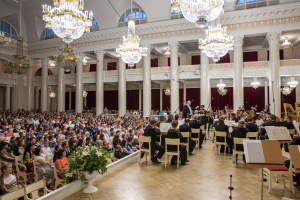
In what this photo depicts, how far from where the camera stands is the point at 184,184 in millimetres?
4180

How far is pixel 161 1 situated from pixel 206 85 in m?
7.16

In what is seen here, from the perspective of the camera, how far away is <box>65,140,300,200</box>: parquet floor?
3.68 m

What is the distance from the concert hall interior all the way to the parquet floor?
3 centimetres

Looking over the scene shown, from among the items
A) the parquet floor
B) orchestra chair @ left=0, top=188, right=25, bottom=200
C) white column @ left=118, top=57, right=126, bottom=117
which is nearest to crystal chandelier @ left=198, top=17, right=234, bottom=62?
the parquet floor

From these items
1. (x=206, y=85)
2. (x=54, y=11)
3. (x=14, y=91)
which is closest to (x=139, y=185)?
(x=54, y=11)

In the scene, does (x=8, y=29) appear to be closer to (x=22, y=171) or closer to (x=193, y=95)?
(x=193, y=95)

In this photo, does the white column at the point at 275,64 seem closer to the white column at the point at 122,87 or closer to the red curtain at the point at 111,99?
the white column at the point at 122,87

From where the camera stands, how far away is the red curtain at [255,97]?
1855 centimetres

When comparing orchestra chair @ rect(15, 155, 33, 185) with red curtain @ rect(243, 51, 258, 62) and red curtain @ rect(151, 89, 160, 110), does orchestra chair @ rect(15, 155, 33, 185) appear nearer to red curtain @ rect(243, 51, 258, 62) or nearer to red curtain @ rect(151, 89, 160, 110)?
red curtain @ rect(151, 89, 160, 110)

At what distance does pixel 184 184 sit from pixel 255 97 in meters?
17.1

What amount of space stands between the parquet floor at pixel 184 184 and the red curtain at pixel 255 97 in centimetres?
1508

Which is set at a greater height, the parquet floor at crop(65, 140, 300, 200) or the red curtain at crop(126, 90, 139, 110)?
the red curtain at crop(126, 90, 139, 110)

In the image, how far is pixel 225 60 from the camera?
1888 centimetres

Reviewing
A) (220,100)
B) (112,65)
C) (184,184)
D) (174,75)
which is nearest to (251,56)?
(220,100)
